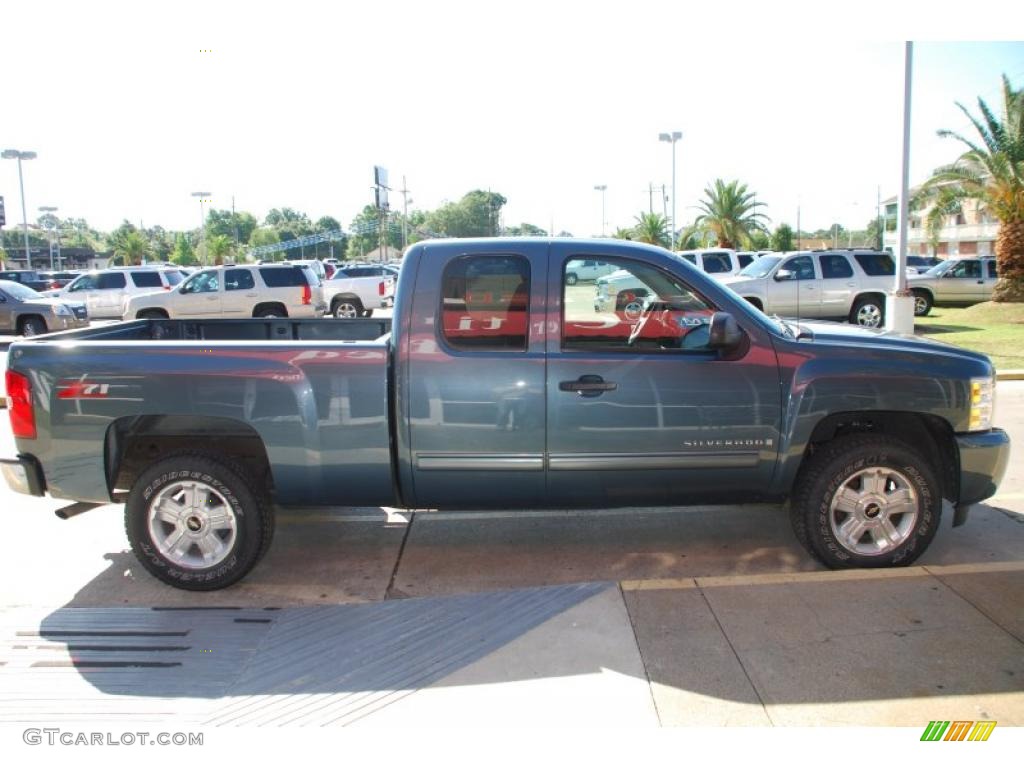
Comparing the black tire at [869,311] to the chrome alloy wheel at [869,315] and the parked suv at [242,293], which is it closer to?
the chrome alloy wheel at [869,315]

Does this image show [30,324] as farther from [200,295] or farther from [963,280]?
[963,280]

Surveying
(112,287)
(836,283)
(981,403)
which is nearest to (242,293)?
(112,287)

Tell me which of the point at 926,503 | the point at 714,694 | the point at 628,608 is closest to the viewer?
the point at 714,694

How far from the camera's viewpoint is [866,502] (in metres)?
4.29

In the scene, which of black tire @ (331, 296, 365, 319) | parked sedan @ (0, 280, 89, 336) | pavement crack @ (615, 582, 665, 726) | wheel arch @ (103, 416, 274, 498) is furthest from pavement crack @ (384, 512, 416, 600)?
black tire @ (331, 296, 365, 319)

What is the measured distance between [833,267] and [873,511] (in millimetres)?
14332

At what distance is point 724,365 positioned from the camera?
411 cm

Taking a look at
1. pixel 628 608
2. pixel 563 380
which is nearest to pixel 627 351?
pixel 563 380

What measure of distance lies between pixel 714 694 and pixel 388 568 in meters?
2.14

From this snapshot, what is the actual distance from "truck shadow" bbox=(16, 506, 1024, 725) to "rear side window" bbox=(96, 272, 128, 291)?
18.9 meters

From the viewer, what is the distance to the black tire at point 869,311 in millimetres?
17031

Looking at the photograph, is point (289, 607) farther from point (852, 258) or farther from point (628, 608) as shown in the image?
point (852, 258)

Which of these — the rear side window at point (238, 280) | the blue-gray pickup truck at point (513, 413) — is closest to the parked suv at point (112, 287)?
the rear side window at point (238, 280)

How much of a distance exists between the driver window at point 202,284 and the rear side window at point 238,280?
0.27 meters
